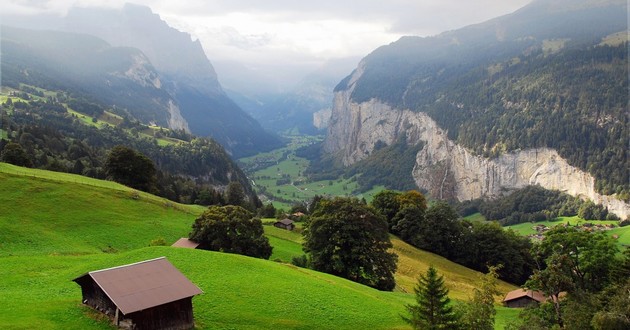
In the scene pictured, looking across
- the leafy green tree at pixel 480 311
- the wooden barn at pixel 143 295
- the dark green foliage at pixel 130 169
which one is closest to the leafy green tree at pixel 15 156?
the dark green foliage at pixel 130 169

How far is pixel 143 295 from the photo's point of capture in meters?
30.8

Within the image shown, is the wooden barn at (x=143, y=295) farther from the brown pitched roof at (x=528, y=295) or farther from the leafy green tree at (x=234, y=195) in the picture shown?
the leafy green tree at (x=234, y=195)

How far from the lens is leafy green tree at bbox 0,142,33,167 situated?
95.7m

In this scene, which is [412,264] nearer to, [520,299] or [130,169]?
[520,299]

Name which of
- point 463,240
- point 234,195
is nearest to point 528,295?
point 463,240

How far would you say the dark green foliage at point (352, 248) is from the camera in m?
62.9

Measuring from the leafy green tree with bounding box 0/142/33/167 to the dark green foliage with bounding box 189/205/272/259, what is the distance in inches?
2095

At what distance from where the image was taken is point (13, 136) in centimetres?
14050

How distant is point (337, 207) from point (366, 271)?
9675 millimetres

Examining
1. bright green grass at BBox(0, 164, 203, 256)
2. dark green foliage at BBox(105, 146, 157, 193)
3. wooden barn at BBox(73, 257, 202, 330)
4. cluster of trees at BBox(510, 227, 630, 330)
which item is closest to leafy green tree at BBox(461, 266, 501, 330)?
cluster of trees at BBox(510, 227, 630, 330)

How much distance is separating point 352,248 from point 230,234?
15659 millimetres

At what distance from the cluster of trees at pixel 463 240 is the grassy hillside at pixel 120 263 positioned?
2586 centimetres

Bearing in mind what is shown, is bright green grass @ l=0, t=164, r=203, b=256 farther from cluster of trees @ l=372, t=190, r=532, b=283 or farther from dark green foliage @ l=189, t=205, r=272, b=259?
cluster of trees @ l=372, t=190, r=532, b=283

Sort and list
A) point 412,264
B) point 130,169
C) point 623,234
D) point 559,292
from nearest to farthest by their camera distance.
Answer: point 559,292
point 412,264
point 130,169
point 623,234
